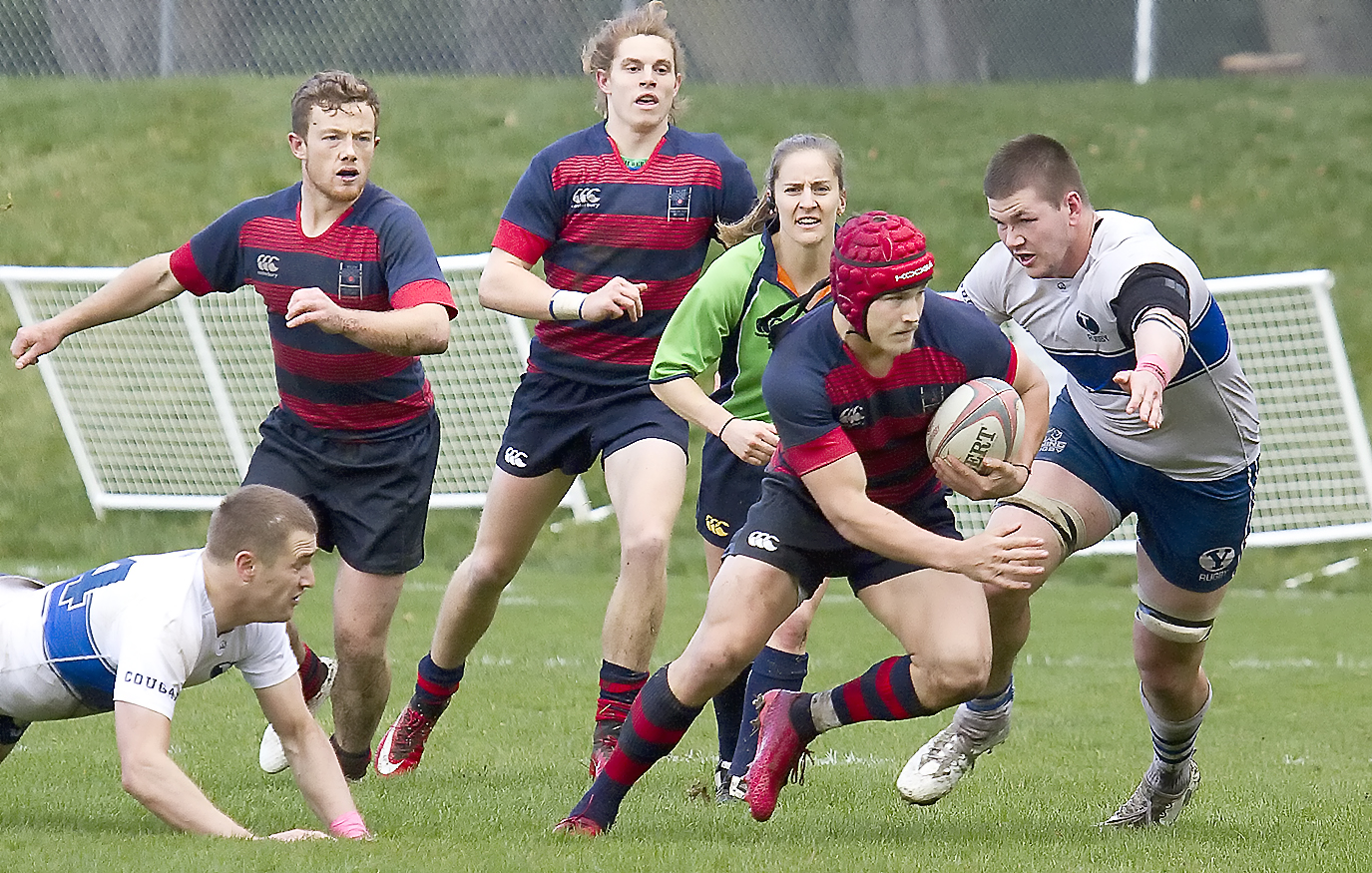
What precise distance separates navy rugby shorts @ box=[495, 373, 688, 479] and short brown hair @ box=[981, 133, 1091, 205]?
1.56 meters

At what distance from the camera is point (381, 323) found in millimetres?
A: 5172

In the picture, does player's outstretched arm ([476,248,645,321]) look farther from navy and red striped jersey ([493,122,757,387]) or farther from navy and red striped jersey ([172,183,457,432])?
navy and red striped jersey ([172,183,457,432])

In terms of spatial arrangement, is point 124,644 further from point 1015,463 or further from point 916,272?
point 1015,463

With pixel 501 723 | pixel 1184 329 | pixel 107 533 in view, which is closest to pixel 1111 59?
pixel 107 533

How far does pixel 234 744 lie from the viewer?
6.71 m

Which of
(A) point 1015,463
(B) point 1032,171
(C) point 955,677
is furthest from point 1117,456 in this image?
(C) point 955,677

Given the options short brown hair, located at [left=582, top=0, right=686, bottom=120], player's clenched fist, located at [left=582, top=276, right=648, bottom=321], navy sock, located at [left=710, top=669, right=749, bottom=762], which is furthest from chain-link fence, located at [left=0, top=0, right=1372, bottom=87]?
player's clenched fist, located at [left=582, top=276, right=648, bottom=321]

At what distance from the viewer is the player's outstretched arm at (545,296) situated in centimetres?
545

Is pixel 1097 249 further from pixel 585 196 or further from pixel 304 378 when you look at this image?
pixel 304 378

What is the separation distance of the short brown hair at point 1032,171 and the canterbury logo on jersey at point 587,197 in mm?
1634

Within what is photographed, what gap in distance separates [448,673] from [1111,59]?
48.2 ft

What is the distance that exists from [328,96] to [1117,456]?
2749mm

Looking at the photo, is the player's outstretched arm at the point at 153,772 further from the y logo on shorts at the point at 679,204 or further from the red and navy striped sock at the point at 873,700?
the y logo on shorts at the point at 679,204

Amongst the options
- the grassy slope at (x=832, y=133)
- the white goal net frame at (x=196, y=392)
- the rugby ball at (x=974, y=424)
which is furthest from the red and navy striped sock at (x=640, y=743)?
the grassy slope at (x=832, y=133)
